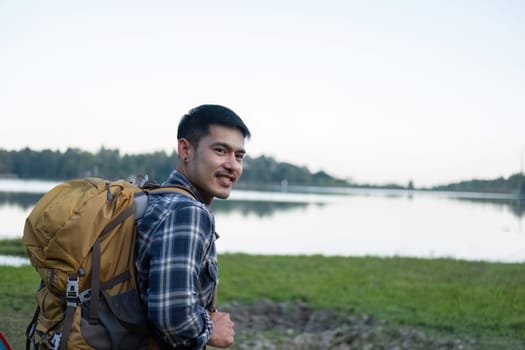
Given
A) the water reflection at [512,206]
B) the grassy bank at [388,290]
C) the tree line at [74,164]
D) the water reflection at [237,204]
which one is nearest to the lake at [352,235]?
the water reflection at [237,204]

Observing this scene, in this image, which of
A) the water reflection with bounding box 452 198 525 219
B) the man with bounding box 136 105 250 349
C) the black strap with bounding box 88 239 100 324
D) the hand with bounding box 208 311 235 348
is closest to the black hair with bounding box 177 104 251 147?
the man with bounding box 136 105 250 349

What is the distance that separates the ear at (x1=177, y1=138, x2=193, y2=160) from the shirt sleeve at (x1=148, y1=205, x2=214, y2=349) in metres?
0.48

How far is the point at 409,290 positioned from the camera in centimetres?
1021

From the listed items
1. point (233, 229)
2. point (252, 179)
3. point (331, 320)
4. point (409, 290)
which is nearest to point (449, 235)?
point (233, 229)

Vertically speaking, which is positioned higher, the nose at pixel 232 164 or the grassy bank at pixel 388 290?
the nose at pixel 232 164

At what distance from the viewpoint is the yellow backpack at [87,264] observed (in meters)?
2.03

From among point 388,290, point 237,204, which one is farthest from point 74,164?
point 388,290

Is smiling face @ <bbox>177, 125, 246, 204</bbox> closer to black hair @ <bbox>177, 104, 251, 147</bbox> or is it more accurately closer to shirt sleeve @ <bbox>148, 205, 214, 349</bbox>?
black hair @ <bbox>177, 104, 251, 147</bbox>

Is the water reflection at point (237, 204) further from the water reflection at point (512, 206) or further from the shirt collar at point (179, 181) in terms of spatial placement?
the shirt collar at point (179, 181)

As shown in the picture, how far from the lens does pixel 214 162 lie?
2.48 m

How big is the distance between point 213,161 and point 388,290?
335 inches

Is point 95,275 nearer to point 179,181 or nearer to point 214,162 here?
point 179,181

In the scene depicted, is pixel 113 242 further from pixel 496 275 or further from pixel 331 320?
pixel 496 275

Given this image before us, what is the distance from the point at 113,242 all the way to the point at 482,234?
29.5 meters
